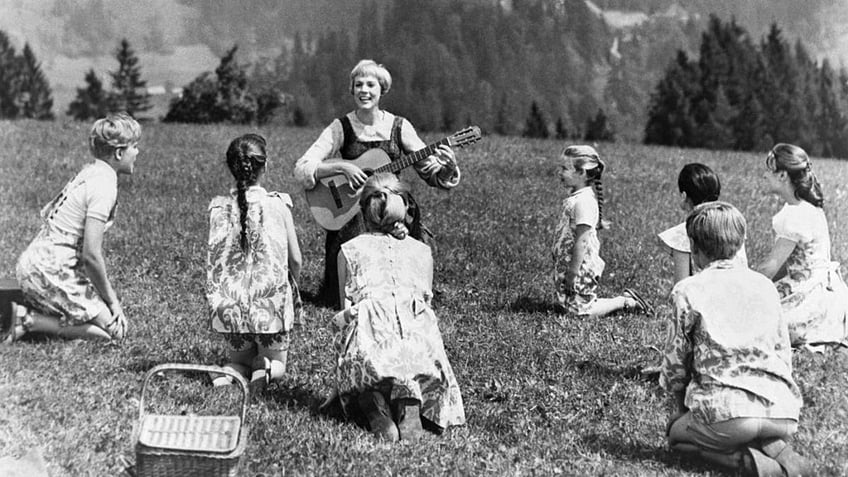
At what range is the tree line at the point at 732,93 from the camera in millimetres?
49184

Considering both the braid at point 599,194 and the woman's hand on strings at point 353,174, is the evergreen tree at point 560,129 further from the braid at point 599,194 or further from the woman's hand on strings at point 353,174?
the woman's hand on strings at point 353,174

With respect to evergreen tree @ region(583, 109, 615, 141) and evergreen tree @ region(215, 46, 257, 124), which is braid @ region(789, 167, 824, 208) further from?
evergreen tree @ region(215, 46, 257, 124)

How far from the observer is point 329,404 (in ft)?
17.5

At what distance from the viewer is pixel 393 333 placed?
498 centimetres

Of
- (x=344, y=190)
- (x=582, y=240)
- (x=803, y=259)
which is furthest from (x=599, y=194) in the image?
(x=344, y=190)

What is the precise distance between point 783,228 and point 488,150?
10.1m

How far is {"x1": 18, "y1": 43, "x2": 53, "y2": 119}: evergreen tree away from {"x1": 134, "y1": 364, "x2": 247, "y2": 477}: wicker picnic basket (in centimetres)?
4913

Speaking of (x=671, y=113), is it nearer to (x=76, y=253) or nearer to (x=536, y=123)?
(x=536, y=123)

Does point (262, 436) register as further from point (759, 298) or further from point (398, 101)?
point (398, 101)

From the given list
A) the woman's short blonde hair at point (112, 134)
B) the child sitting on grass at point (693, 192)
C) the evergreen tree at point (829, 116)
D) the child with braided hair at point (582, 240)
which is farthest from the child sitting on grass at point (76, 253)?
the evergreen tree at point (829, 116)

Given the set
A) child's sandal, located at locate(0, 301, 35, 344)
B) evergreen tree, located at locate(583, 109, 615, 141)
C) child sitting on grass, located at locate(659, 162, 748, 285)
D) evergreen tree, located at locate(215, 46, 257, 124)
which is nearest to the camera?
child sitting on grass, located at locate(659, 162, 748, 285)

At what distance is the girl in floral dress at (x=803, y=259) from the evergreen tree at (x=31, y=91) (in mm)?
48839

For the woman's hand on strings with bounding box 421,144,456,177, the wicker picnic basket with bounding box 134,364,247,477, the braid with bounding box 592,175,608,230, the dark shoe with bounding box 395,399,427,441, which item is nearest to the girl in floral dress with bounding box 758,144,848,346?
the braid with bounding box 592,175,608,230

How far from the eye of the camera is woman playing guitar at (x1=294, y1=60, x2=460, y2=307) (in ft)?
25.1
